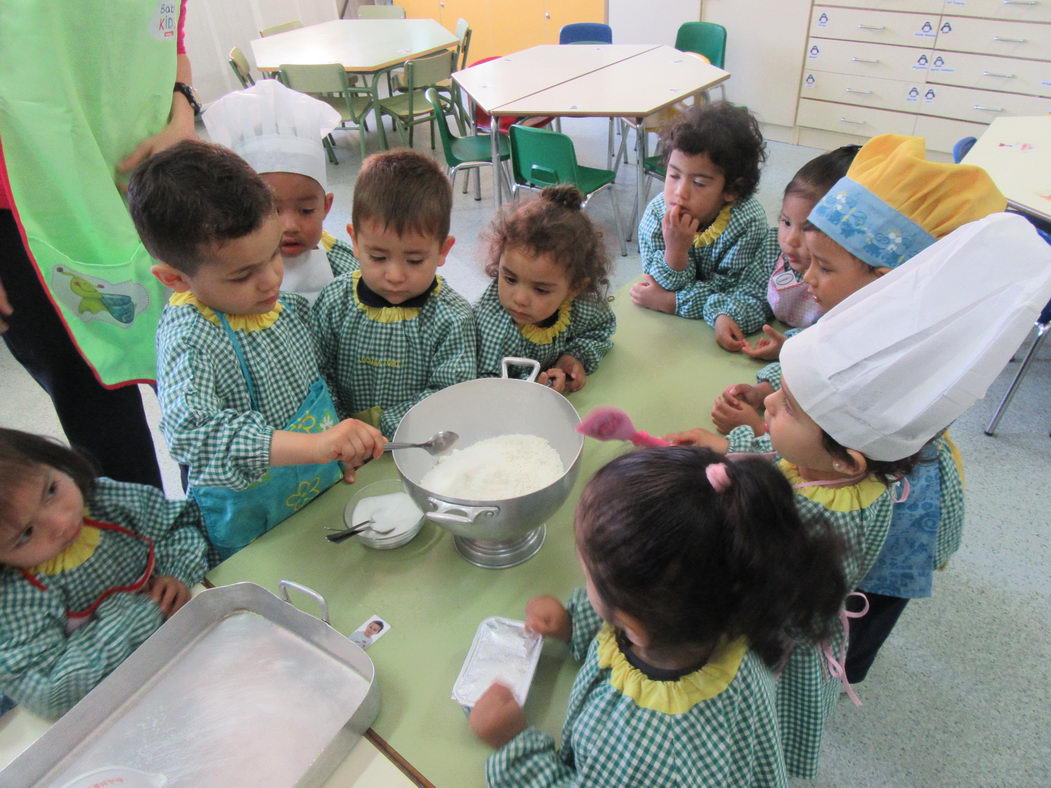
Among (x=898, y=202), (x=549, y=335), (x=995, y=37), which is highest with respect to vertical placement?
(x=898, y=202)

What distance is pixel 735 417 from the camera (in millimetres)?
1183

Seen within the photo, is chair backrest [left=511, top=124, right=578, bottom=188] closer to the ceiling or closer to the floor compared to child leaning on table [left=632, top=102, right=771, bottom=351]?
closer to the floor

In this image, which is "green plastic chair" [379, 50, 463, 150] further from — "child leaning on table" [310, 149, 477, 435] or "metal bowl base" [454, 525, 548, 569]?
"metal bowl base" [454, 525, 548, 569]

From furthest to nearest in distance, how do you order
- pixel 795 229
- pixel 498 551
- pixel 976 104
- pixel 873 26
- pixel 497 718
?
pixel 873 26, pixel 976 104, pixel 795 229, pixel 498 551, pixel 497 718

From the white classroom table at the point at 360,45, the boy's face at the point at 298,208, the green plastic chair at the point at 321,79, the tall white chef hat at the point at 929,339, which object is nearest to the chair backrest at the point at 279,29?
the white classroom table at the point at 360,45

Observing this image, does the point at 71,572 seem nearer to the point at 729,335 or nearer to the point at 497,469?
the point at 497,469

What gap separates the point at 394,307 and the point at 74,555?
635 mm

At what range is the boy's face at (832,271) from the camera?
3.76ft

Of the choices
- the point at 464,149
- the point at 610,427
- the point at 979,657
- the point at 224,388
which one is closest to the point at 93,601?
the point at 224,388

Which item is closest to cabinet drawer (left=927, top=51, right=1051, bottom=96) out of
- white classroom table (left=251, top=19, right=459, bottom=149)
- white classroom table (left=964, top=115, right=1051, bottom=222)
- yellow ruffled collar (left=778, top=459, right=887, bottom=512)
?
white classroom table (left=964, top=115, right=1051, bottom=222)

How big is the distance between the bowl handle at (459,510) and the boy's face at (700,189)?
1.06m

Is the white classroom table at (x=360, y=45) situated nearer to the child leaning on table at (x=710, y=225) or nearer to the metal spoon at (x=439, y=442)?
the child leaning on table at (x=710, y=225)

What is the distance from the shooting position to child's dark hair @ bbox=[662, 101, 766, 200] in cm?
154

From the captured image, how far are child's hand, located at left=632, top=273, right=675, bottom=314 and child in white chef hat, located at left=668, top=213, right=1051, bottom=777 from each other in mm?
713
